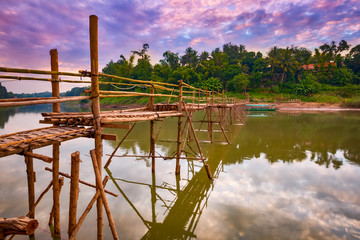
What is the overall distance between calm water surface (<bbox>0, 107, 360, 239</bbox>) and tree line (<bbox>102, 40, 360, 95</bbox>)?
139ft

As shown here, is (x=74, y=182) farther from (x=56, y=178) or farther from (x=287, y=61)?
(x=287, y=61)

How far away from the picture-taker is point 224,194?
704cm

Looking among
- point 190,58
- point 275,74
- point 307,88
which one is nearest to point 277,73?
point 275,74

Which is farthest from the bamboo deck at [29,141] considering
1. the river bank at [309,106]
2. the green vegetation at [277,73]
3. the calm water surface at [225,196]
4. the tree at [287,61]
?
the tree at [287,61]

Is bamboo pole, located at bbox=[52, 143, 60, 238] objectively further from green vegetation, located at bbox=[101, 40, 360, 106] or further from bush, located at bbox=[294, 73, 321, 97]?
bush, located at bbox=[294, 73, 321, 97]

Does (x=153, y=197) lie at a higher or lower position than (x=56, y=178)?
lower

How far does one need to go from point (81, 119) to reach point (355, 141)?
17778 millimetres

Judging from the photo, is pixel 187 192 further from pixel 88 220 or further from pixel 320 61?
pixel 320 61

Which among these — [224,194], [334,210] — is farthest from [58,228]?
[334,210]

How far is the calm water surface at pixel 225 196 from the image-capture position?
5.23 metres

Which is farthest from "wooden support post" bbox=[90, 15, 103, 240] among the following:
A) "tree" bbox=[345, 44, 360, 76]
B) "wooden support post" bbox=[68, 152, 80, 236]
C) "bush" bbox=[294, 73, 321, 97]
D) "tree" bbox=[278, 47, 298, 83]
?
"tree" bbox=[345, 44, 360, 76]

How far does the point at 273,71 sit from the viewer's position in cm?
5919

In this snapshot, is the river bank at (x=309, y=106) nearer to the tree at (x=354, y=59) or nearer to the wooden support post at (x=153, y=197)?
the tree at (x=354, y=59)

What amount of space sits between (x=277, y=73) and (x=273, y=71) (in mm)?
1901
